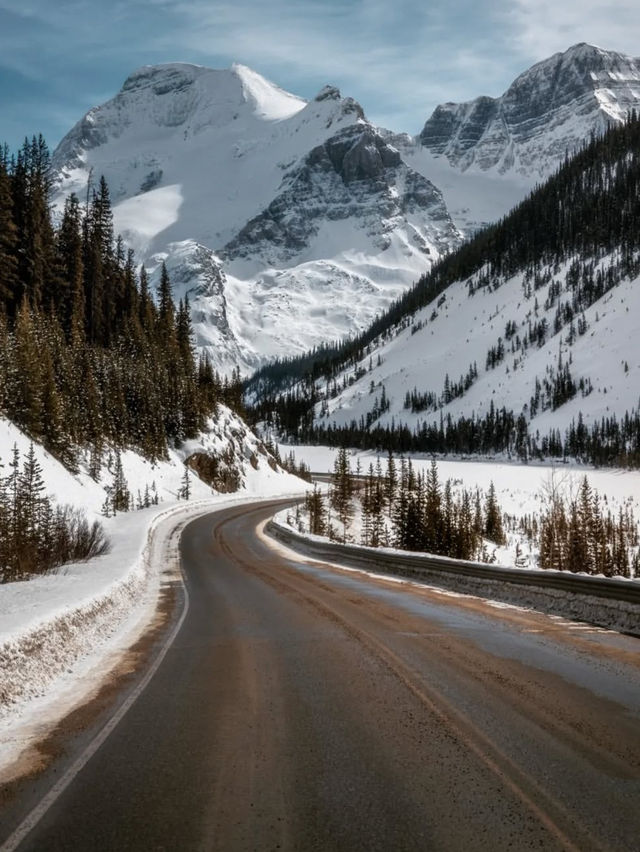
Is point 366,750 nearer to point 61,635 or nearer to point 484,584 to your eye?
point 61,635

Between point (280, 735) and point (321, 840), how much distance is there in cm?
205

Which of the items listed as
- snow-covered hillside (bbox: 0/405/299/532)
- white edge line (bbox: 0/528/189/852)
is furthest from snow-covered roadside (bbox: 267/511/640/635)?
snow-covered hillside (bbox: 0/405/299/532)

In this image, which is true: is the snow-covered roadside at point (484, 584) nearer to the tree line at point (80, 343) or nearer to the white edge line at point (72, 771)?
the white edge line at point (72, 771)

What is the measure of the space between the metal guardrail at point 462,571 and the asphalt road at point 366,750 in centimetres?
146

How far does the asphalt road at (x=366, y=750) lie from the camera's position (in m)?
4.22

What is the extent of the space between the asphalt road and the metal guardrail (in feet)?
4.79

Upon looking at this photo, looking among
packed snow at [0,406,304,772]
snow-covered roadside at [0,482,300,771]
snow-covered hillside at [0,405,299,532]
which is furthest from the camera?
snow-covered hillside at [0,405,299,532]

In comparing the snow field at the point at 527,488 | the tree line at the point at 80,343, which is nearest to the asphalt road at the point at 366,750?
the snow field at the point at 527,488

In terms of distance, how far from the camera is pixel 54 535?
21500mm

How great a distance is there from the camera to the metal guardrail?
12336 mm

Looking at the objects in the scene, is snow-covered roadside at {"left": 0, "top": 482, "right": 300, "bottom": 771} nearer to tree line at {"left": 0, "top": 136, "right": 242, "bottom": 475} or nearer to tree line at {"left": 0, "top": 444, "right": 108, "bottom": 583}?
tree line at {"left": 0, "top": 444, "right": 108, "bottom": 583}

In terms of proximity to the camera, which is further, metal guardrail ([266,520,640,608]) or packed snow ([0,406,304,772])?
metal guardrail ([266,520,640,608])

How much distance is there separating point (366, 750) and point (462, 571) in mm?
13693

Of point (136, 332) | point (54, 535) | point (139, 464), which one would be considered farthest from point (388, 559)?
point (136, 332)
